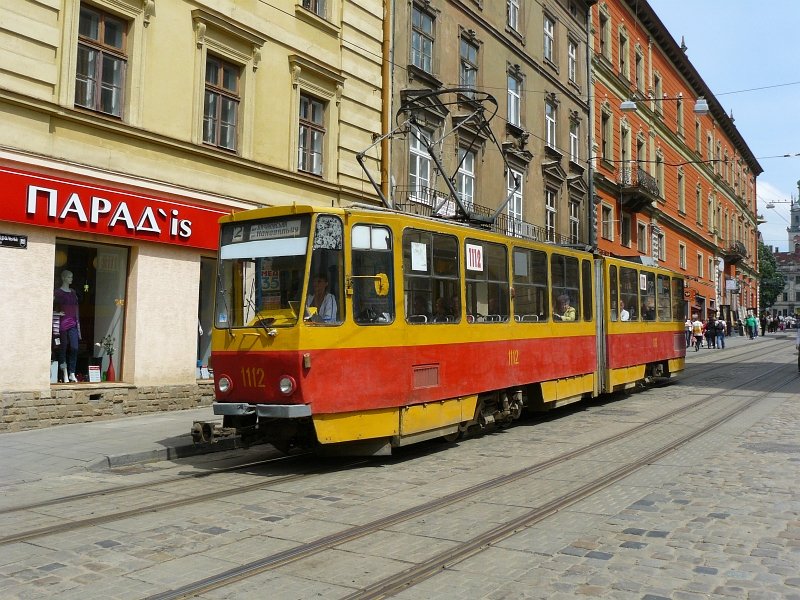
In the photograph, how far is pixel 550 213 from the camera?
27281mm

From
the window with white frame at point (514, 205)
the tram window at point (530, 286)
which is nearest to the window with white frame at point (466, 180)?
the window with white frame at point (514, 205)

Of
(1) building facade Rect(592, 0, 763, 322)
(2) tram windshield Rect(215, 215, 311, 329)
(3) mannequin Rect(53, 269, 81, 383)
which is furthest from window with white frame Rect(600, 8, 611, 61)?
(2) tram windshield Rect(215, 215, 311, 329)

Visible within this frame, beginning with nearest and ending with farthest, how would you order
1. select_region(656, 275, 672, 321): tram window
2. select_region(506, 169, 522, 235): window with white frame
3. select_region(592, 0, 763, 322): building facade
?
select_region(656, 275, 672, 321): tram window
select_region(506, 169, 522, 235): window with white frame
select_region(592, 0, 763, 322): building facade

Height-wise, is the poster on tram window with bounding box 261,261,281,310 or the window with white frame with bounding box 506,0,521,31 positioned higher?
the window with white frame with bounding box 506,0,521,31

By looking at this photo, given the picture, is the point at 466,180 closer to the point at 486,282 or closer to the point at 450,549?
the point at 486,282

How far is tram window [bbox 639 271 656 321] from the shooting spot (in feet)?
53.1

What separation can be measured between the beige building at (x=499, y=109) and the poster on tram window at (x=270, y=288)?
7221 millimetres

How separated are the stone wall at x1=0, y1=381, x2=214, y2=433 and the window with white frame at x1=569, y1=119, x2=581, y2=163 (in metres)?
19.8

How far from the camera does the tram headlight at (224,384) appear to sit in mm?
8367

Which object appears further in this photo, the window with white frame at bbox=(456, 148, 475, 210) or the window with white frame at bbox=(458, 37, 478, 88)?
the window with white frame at bbox=(458, 37, 478, 88)

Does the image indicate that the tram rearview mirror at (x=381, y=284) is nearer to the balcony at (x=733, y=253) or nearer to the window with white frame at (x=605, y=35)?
the window with white frame at (x=605, y=35)

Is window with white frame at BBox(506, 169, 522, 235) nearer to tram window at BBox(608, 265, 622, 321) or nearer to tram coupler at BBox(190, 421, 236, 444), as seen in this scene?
tram window at BBox(608, 265, 622, 321)

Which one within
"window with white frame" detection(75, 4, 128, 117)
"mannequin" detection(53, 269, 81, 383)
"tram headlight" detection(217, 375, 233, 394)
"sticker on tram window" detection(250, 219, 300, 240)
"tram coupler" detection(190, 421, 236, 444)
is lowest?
"tram coupler" detection(190, 421, 236, 444)

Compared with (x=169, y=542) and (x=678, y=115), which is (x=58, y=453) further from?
(x=678, y=115)
